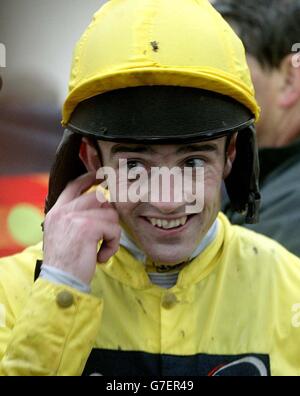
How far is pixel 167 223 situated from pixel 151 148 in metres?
0.18

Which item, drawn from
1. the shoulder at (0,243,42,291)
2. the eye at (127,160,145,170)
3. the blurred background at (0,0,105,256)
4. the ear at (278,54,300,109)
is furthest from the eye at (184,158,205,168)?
the ear at (278,54,300,109)

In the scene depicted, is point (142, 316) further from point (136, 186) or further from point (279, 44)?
point (279, 44)

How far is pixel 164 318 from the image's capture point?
1.83 meters

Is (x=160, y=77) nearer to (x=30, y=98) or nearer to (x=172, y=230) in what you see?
(x=172, y=230)

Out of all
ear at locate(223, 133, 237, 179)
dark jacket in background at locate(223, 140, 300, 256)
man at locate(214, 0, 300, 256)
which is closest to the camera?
ear at locate(223, 133, 237, 179)

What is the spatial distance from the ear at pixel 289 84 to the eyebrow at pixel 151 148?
1336mm

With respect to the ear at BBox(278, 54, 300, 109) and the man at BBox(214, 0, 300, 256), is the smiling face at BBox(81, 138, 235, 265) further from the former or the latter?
the ear at BBox(278, 54, 300, 109)

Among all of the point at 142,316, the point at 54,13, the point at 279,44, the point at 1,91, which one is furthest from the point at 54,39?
the point at 142,316

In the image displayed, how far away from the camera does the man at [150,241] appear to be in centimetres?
172

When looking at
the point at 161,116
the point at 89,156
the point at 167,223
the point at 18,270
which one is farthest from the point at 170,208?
the point at 18,270

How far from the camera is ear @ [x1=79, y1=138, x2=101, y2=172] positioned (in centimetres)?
194

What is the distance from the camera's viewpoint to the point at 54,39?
115 inches

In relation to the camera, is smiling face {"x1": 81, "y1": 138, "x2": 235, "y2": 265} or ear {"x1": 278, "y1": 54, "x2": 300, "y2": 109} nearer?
smiling face {"x1": 81, "y1": 138, "x2": 235, "y2": 265}

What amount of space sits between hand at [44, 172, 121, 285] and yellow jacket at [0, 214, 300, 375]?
68 mm
